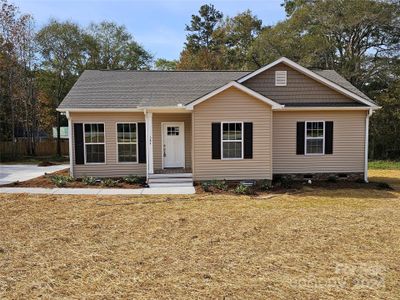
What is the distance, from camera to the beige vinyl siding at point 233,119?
13102 millimetres

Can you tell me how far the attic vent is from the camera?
14727 millimetres

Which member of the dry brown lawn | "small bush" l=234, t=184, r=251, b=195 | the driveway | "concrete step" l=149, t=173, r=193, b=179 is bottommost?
the dry brown lawn

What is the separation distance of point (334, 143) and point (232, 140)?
172 inches

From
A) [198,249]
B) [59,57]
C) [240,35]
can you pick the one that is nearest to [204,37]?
[240,35]

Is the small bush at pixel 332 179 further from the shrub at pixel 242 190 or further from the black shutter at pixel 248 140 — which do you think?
the shrub at pixel 242 190

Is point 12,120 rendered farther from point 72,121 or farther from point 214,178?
point 214,178

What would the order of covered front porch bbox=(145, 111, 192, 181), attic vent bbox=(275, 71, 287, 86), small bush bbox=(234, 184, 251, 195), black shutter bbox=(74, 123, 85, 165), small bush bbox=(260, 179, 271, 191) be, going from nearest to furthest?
small bush bbox=(234, 184, 251, 195), small bush bbox=(260, 179, 271, 191), black shutter bbox=(74, 123, 85, 165), covered front porch bbox=(145, 111, 192, 181), attic vent bbox=(275, 71, 287, 86)

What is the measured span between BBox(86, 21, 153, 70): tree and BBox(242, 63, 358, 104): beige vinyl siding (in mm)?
26292

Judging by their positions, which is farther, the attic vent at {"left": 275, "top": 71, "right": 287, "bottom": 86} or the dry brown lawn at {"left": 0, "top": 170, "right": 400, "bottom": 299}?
the attic vent at {"left": 275, "top": 71, "right": 287, "bottom": 86}

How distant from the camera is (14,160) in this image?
26312 mm

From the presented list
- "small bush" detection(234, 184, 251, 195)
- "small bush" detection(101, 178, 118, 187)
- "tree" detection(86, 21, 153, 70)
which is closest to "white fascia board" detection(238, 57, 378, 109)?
"small bush" detection(234, 184, 251, 195)

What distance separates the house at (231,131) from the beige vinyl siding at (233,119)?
1.4 inches

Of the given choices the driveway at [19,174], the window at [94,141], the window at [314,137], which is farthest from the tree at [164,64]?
the window at [314,137]

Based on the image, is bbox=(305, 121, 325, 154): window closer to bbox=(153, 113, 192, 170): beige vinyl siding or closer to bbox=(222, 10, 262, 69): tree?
bbox=(153, 113, 192, 170): beige vinyl siding
